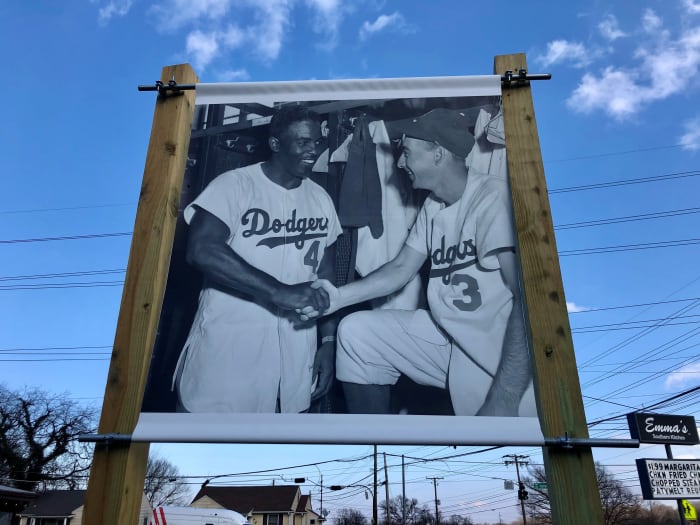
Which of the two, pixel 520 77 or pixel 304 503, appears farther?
pixel 304 503

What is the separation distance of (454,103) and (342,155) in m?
0.70

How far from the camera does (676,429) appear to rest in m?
10.7

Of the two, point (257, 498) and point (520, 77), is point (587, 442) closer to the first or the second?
point (520, 77)

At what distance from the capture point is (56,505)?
1006 inches

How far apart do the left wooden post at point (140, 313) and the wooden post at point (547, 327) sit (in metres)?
1.71

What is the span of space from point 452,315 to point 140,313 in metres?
1.44

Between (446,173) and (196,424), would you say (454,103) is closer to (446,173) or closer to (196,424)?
(446,173)

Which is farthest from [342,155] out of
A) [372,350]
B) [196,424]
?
[196,424]

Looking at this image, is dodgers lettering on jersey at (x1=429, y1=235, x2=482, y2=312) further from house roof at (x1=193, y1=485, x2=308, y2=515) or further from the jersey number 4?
house roof at (x1=193, y1=485, x2=308, y2=515)

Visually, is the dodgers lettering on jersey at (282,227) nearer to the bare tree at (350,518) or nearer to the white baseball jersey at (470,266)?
the white baseball jersey at (470,266)

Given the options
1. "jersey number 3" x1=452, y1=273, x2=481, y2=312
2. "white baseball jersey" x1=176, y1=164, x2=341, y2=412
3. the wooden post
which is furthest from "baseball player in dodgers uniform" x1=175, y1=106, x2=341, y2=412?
the wooden post

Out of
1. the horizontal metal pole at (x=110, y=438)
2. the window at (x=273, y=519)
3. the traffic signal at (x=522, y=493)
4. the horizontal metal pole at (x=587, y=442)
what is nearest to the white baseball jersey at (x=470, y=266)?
A: the horizontal metal pole at (x=587, y=442)

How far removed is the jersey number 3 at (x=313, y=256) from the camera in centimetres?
246

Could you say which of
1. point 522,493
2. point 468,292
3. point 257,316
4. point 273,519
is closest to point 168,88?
point 257,316
